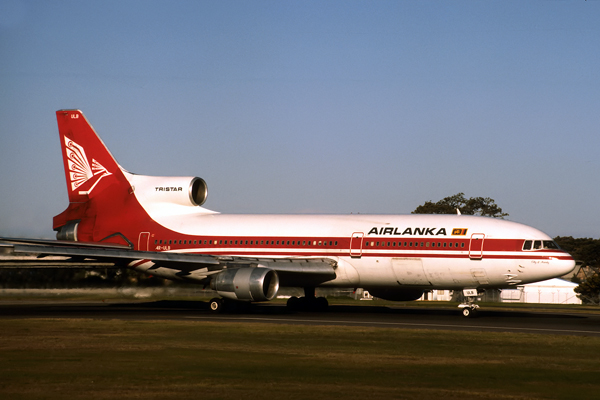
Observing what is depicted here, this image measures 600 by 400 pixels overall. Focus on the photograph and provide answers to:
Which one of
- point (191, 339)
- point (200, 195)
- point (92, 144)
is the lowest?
point (191, 339)

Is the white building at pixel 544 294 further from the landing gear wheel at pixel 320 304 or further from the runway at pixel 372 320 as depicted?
the runway at pixel 372 320

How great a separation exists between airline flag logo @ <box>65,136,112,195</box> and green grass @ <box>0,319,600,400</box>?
16.2m

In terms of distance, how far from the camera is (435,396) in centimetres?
1145

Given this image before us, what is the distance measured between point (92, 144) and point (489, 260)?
68.8ft

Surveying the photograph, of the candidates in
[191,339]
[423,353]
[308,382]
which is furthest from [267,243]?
[308,382]

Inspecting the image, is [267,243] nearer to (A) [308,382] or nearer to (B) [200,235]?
(B) [200,235]

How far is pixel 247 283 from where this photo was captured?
28.4m

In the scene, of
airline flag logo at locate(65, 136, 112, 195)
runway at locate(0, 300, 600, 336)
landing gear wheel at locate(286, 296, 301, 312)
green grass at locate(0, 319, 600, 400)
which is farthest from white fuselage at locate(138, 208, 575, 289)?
green grass at locate(0, 319, 600, 400)

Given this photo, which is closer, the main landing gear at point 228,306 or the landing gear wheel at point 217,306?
the main landing gear at point 228,306

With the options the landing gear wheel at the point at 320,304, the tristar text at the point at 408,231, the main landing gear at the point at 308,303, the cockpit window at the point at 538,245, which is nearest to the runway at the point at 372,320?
the cockpit window at the point at 538,245

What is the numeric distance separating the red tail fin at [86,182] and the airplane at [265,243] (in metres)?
0.05

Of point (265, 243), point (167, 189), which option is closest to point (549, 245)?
point (265, 243)

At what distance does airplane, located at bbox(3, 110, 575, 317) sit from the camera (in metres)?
29.1

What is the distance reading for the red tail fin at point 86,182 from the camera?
1449 inches
